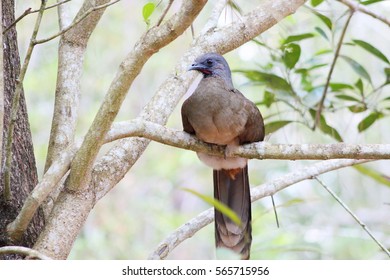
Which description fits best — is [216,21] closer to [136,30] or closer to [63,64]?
[63,64]

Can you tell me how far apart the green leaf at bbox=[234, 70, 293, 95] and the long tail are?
45 centimetres

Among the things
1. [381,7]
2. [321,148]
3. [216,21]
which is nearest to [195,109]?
[216,21]

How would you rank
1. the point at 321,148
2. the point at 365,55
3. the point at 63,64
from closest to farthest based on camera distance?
the point at 321,148, the point at 63,64, the point at 365,55

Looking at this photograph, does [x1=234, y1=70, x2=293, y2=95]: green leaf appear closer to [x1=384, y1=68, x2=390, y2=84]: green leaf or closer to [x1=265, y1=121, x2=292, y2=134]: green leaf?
[x1=265, y1=121, x2=292, y2=134]: green leaf

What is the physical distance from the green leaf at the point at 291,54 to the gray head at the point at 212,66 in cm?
32

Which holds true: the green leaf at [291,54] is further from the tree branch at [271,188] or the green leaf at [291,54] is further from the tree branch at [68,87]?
the tree branch at [68,87]

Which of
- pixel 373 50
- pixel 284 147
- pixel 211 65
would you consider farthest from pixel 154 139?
pixel 373 50

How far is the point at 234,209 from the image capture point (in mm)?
3107

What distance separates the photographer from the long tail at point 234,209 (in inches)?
116

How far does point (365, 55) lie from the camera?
8086mm

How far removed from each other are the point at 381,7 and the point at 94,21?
16.1 feet

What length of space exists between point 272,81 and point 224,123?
1.97 feet

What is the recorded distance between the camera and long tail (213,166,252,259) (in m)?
2.96

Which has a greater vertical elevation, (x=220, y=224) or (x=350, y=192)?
(x=350, y=192)
